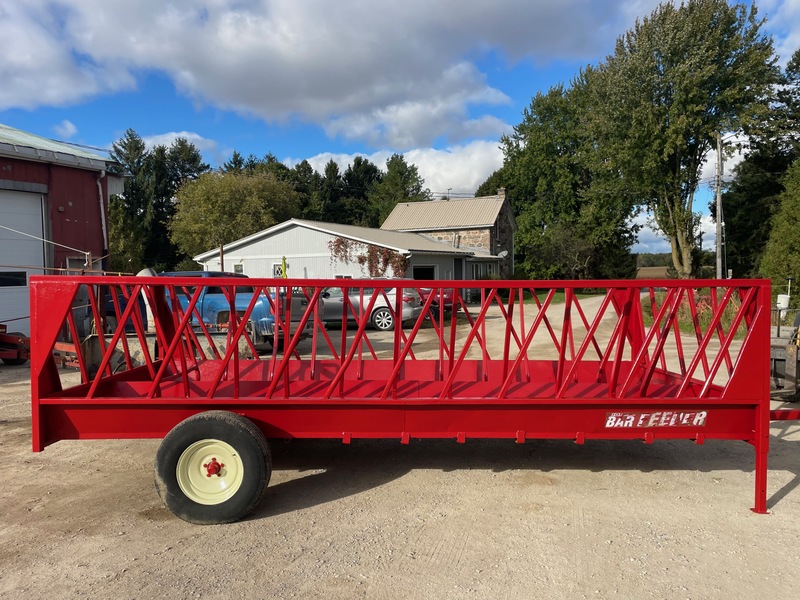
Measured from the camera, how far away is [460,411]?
4.09m

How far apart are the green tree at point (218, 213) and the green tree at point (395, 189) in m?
22.4

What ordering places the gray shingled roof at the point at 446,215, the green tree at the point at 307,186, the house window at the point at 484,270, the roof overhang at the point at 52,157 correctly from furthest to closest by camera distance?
1. the green tree at the point at 307,186
2. the gray shingled roof at the point at 446,215
3. the house window at the point at 484,270
4. the roof overhang at the point at 52,157

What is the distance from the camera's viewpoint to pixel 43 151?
1307 centimetres

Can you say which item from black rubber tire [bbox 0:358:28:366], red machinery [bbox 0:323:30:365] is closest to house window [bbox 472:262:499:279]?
black rubber tire [bbox 0:358:28:366]

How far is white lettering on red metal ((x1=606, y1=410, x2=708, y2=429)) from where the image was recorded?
405cm

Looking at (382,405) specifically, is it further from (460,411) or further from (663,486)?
(663,486)

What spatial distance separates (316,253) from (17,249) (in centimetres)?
1335

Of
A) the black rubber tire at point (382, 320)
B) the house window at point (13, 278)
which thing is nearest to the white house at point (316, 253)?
the black rubber tire at point (382, 320)

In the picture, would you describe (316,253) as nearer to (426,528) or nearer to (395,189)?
(426,528)

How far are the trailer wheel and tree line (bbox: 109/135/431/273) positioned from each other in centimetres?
2598

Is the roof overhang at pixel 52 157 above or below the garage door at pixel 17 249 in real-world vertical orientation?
above

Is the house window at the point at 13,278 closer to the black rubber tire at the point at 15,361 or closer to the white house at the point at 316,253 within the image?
the black rubber tire at the point at 15,361

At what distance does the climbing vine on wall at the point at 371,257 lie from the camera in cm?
2394

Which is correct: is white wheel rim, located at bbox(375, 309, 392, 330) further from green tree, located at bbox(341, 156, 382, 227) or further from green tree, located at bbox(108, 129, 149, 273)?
green tree, located at bbox(341, 156, 382, 227)
